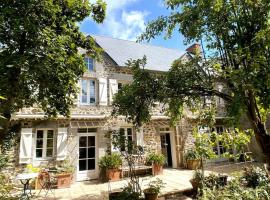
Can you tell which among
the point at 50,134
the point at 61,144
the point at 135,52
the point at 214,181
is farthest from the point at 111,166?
the point at 135,52

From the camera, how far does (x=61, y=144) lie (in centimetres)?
1015

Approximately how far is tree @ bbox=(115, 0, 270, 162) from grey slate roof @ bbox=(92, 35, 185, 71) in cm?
708

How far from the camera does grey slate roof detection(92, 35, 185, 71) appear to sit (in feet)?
44.0

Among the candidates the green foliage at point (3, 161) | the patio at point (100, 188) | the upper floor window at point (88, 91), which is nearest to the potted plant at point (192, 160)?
the patio at point (100, 188)

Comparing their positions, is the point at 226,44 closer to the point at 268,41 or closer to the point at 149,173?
the point at 268,41

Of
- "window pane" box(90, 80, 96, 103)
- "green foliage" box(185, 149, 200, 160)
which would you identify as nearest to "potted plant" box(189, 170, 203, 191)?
"green foliage" box(185, 149, 200, 160)

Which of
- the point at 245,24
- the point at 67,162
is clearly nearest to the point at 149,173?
the point at 67,162

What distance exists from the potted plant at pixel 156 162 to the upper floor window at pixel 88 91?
158 inches

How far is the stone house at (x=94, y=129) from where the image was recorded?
9.89 m

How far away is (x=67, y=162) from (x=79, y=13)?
6494mm

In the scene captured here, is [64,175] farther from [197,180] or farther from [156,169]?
[197,180]

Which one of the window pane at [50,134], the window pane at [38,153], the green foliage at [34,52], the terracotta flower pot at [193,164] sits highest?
the green foliage at [34,52]

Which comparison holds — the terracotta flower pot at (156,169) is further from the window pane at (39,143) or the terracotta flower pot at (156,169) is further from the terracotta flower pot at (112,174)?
the window pane at (39,143)

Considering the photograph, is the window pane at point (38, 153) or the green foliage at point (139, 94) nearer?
the green foliage at point (139, 94)
